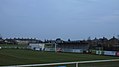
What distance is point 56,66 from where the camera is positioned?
7762mm

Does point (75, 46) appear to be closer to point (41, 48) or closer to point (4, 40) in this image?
point (41, 48)

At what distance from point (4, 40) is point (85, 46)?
106 meters

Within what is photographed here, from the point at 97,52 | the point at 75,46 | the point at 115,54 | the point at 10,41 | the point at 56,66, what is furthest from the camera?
the point at 10,41

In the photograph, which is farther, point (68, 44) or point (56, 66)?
point (68, 44)

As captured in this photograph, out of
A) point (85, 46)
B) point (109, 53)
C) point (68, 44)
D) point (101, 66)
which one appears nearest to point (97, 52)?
point (109, 53)

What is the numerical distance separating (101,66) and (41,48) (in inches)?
3490

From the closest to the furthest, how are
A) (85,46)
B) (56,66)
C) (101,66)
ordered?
(56,66) → (101,66) → (85,46)

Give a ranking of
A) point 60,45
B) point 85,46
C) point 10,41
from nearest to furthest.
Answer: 1. point 85,46
2. point 60,45
3. point 10,41

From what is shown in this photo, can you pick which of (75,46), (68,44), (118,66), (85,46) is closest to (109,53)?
(85,46)

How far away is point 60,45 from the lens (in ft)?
351

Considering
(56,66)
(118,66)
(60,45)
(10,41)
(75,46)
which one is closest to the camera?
(56,66)

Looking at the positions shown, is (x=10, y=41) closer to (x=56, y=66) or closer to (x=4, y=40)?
Result: (x=4, y=40)

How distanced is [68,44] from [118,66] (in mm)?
88333

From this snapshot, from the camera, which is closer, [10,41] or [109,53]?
[109,53]
